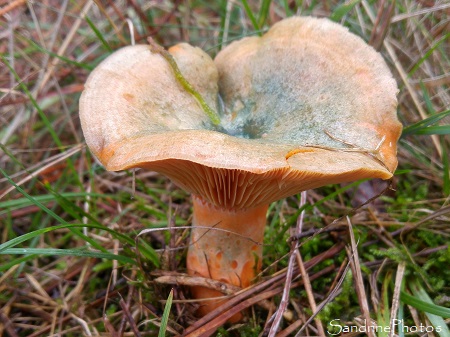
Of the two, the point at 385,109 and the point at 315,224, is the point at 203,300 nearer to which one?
the point at 315,224

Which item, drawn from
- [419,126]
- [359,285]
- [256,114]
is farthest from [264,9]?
[359,285]

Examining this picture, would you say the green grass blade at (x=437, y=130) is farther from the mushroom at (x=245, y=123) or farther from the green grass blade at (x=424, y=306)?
the green grass blade at (x=424, y=306)

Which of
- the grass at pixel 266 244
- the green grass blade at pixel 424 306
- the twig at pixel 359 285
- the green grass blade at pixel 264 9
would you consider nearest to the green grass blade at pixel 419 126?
the grass at pixel 266 244

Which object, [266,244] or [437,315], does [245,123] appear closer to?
[266,244]

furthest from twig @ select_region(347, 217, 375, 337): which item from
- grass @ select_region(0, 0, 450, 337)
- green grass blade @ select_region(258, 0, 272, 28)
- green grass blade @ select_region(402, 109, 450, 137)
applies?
green grass blade @ select_region(258, 0, 272, 28)

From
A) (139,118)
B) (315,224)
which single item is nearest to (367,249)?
(315,224)
